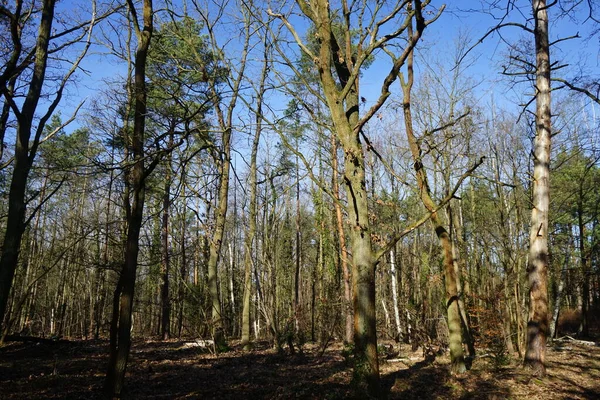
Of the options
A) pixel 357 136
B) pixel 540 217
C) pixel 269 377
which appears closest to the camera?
pixel 357 136

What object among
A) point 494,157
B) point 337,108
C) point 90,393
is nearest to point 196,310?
point 90,393

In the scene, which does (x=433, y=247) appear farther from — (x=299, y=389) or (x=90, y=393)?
(x=90, y=393)

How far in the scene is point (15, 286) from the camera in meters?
18.5

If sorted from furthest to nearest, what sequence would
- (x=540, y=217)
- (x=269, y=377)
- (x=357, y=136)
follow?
1. (x=269, y=377)
2. (x=540, y=217)
3. (x=357, y=136)

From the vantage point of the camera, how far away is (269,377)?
804 cm

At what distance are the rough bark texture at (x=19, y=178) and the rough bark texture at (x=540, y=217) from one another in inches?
309

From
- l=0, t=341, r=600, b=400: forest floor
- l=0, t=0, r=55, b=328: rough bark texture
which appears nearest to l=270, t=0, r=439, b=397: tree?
l=0, t=341, r=600, b=400: forest floor

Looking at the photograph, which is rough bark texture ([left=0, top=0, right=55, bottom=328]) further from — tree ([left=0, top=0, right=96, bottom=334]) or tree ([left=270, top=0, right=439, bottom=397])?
tree ([left=270, top=0, right=439, bottom=397])

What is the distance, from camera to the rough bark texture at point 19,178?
201 inches

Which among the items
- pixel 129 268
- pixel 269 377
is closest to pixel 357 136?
pixel 129 268

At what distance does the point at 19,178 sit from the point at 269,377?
5.54 metres

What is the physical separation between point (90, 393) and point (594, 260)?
77.7 feet

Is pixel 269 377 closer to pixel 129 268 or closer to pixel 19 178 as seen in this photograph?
pixel 129 268

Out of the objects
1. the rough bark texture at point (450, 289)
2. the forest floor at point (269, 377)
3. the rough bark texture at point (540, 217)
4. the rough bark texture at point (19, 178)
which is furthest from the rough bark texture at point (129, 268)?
the rough bark texture at point (540, 217)
